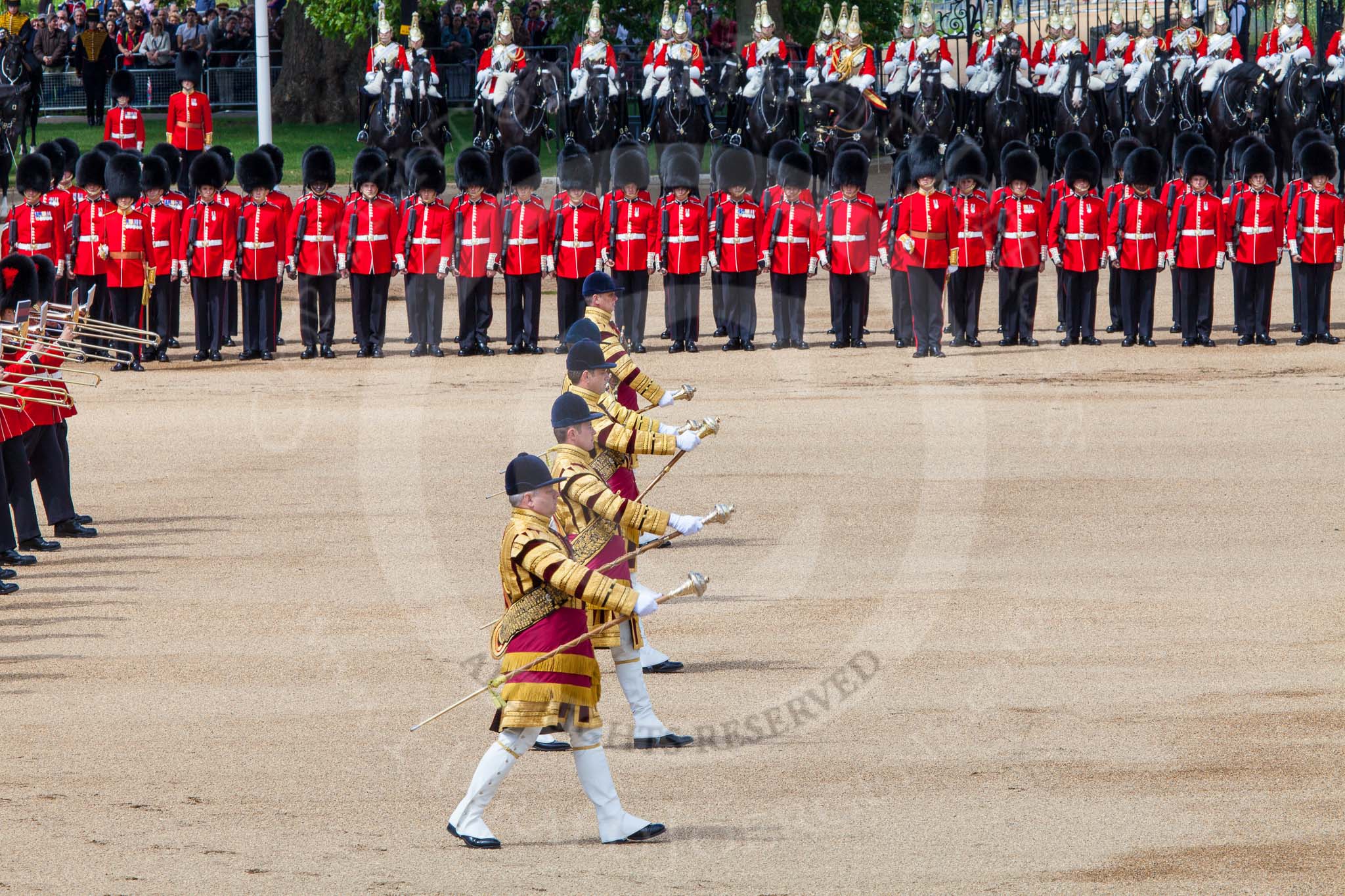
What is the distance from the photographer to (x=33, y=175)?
603 inches

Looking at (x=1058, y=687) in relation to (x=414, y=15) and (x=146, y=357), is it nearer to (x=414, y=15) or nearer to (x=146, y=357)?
(x=146, y=357)

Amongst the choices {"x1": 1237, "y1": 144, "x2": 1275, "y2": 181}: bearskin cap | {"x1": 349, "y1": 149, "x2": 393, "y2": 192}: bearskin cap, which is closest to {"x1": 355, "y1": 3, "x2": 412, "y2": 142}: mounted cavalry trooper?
{"x1": 349, "y1": 149, "x2": 393, "y2": 192}: bearskin cap

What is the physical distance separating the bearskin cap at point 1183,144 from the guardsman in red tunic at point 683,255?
152 inches

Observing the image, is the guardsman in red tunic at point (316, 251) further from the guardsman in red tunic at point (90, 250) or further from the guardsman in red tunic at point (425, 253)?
the guardsman in red tunic at point (90, 250)

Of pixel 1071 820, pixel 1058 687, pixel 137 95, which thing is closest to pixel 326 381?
pixel 1058 687

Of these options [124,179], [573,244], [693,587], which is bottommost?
[693,587]

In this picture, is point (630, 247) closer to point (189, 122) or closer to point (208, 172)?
point (208, 172)

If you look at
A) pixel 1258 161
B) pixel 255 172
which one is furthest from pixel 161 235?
pixel 1258 161

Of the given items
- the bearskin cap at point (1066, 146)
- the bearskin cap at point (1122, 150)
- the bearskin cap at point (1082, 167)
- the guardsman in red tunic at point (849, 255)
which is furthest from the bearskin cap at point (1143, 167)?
the guardsman in red tunic at point (849, 255)

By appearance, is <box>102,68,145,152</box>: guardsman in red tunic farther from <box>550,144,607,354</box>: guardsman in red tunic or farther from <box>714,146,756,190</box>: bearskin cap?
<box>714,146,756,190</box>: bearskin cap

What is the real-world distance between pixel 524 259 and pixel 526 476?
9717mm

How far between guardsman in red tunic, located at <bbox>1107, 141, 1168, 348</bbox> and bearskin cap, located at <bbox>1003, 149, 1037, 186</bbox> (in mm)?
750

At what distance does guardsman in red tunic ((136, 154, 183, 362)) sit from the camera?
1509cm

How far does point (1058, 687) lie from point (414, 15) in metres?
13.9
